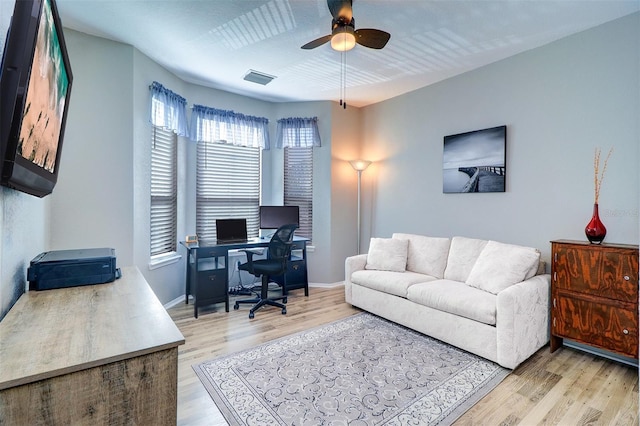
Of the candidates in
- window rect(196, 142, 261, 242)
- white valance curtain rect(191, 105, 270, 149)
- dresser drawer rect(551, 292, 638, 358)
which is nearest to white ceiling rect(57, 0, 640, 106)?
white valance curtain rect(191, 105, 270, 149)

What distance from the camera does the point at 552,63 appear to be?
2.92m

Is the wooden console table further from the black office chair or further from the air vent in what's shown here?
the air vent

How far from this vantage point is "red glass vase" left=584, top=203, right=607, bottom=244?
2438 mm

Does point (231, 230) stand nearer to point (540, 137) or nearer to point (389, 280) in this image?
point (389, 280)

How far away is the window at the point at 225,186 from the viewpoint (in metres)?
4.25

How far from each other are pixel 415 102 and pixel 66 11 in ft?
12.2

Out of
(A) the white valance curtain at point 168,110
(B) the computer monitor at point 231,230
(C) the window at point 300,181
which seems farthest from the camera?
(C) the window at point 300,181

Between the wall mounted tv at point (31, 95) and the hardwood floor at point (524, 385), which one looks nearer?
the wall mounted tv at point (31, 95)

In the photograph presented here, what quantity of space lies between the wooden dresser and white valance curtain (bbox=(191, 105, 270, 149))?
12.5 ft

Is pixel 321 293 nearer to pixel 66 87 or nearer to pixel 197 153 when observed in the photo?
pixel 197 153

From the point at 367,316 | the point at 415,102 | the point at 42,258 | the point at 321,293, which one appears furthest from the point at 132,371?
the point at 415,102

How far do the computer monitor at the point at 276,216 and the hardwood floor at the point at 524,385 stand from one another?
1.42 metres

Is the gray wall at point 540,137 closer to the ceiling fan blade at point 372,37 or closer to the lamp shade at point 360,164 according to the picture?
the lamp shade at point 360,164

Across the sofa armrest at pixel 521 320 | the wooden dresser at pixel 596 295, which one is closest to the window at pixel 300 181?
the sofa armrest at pixel 521 320
